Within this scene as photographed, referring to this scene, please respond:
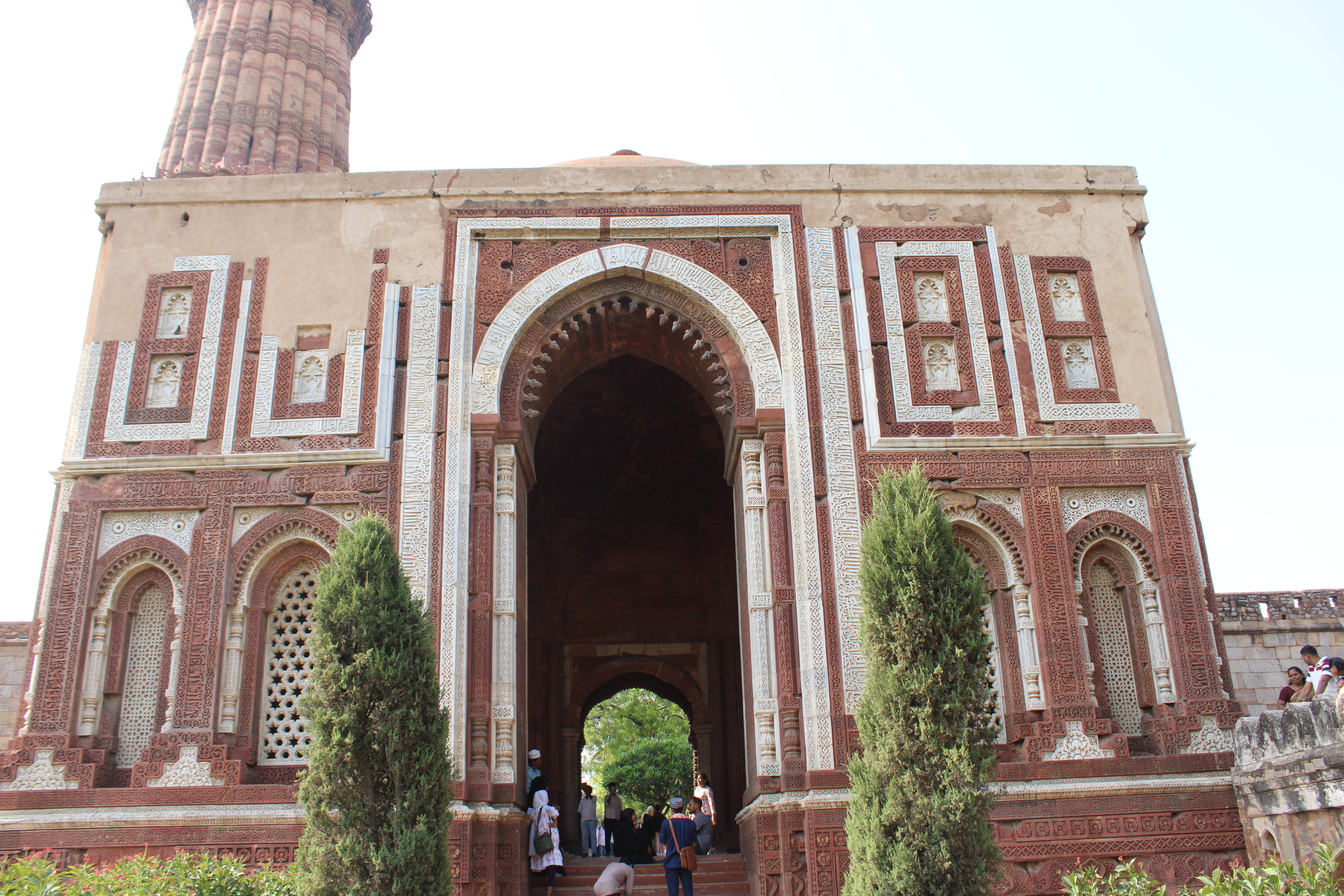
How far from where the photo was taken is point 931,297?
405 inches

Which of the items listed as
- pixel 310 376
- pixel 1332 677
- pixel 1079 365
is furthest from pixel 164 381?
pixel 1332 677

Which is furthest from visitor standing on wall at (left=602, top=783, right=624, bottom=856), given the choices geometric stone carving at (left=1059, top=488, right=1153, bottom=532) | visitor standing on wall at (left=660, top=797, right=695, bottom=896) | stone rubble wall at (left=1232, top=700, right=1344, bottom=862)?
stone rubble wall at (left=1232, top=700, right=1344, bottom=862)

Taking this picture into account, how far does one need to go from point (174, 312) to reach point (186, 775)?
4270 mm

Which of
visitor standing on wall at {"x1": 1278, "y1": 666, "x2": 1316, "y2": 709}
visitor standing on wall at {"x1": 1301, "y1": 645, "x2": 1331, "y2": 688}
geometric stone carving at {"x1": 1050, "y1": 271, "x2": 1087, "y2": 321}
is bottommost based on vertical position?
visitor standing on wall at {"x1": 1278, "y1": 666, "x2": 1316, "y2": 709}

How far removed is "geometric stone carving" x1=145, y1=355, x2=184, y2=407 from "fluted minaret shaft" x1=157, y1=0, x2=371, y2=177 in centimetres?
1182

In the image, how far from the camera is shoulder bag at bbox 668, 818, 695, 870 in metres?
8.70

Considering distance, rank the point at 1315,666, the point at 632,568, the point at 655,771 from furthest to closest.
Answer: the point at 655,771
the point at 632,568
the point at 1315,666

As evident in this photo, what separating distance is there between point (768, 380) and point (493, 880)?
4.83 m

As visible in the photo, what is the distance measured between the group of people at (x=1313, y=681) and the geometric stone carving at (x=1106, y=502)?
1651 millimetres

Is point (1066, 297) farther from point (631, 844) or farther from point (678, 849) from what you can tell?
point (631, 844)

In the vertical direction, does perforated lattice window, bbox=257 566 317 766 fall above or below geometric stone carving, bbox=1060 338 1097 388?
below

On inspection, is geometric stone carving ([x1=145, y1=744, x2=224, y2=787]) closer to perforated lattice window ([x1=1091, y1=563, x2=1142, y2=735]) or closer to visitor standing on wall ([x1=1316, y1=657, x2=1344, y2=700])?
perforated lattice window ([x1=1091, y1=563, x2=1142, y2=735])

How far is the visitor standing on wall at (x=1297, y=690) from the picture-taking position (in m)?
8.20

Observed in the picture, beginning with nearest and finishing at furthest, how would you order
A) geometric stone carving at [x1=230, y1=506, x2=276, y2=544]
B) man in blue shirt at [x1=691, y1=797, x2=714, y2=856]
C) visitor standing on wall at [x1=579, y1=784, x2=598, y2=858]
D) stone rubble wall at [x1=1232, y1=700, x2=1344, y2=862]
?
1. stone rubble wall at [x1=1232, y1=700, x2=1344, y2=862]
2. geometric stone carving at [x1=230, y1=506, x2=276, y2=544]
3. man in blue shirt at [x1=691, y1=797, x2=714, y2=856]
4. visitor standing on wall at [x1=579, y1=784, x2=598, y2=858]
